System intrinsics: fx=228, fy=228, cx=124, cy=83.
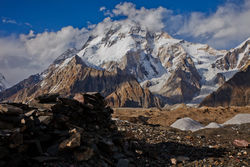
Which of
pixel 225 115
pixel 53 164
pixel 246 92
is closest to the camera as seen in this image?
pixel 53 164

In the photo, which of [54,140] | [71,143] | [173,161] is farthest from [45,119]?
[173,161]

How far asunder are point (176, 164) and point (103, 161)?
320 cm

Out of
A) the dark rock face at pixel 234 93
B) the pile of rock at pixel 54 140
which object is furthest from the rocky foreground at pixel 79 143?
the dark rock face at pixel 234 93

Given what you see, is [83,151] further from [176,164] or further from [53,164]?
[176,164]

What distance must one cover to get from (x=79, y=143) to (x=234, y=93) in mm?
187784

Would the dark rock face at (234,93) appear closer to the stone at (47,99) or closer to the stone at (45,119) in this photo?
the stone at (47,99)

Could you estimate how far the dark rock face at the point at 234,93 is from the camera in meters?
166

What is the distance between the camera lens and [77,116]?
9.53 m

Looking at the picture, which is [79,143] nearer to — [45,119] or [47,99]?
[45,119]

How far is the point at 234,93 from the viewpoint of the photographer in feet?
571

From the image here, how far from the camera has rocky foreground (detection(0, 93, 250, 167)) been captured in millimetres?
6223

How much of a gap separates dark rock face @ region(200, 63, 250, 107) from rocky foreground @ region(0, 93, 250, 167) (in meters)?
170

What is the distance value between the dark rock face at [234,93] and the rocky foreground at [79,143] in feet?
558

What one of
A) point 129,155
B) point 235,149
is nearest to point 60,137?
point 129,155
